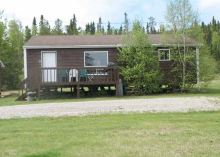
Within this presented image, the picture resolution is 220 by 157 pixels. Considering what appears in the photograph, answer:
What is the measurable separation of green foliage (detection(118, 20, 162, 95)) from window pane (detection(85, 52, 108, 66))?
1130 mm

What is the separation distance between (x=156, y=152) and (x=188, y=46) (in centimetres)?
1296

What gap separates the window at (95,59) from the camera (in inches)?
648

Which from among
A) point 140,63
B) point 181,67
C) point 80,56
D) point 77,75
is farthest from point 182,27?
point 77,75

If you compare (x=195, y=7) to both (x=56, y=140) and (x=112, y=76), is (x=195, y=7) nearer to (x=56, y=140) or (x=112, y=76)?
(x=112, y=76)

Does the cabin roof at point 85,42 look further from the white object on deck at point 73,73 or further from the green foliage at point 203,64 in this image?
the white object on deck at point 73,73

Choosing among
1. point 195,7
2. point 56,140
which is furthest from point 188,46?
point 56,140

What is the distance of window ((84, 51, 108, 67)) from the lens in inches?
648

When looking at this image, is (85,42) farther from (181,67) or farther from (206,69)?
(206,69)

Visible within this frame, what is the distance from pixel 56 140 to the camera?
514 cm

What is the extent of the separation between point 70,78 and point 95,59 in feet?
7.54

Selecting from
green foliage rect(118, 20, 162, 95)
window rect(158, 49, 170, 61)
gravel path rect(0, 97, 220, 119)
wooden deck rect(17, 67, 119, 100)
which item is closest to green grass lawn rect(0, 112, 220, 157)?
gravel path rect(0, 97, 220, 119)

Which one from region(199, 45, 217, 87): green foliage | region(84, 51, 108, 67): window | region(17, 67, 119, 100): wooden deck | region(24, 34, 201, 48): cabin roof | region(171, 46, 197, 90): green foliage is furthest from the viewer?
region(84, 51, 108, 67): window

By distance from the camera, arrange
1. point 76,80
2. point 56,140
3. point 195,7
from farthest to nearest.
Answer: point 195,7, point 76,80, point 56,140

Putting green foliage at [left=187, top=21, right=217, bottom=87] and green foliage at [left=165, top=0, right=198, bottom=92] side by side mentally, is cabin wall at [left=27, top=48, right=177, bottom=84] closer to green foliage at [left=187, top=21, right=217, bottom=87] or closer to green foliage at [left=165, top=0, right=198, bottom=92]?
green foliage at [left=165, top=0, right=198, bottom=92]
